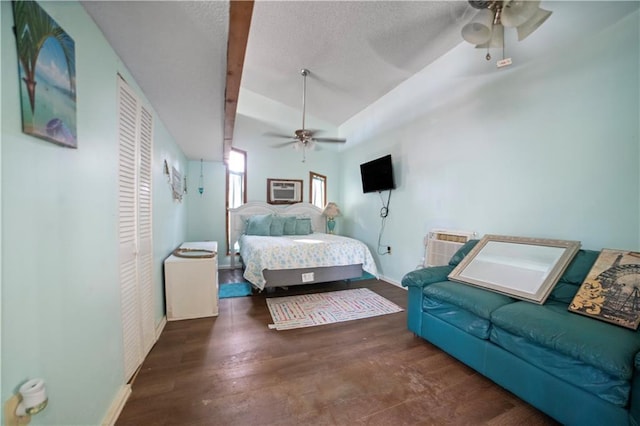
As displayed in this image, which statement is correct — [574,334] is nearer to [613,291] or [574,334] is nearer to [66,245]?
[613,291]

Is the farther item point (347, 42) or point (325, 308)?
point (325, 308)

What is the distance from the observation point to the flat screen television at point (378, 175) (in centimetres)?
402

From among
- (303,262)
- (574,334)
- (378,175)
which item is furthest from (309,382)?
(378,175)

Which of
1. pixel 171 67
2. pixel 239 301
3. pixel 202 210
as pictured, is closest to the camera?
pixel 171 67

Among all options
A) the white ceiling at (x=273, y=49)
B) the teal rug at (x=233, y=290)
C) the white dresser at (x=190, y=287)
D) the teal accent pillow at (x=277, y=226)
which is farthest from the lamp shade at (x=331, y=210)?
the white dresser at (x=190, y=287)

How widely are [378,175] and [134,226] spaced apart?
136 inches

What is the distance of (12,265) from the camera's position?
76 centimetres

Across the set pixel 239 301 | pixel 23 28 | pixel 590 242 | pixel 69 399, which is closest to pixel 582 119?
pixel 590 242

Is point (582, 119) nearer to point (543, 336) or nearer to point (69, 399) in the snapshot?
point (543, 336)

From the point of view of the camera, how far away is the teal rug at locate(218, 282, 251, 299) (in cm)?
346

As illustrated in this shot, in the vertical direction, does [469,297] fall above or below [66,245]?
below

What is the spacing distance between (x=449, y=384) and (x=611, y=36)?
2.86 meters

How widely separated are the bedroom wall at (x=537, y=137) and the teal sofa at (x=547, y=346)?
490 millimetres

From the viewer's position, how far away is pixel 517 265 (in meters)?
2.13
